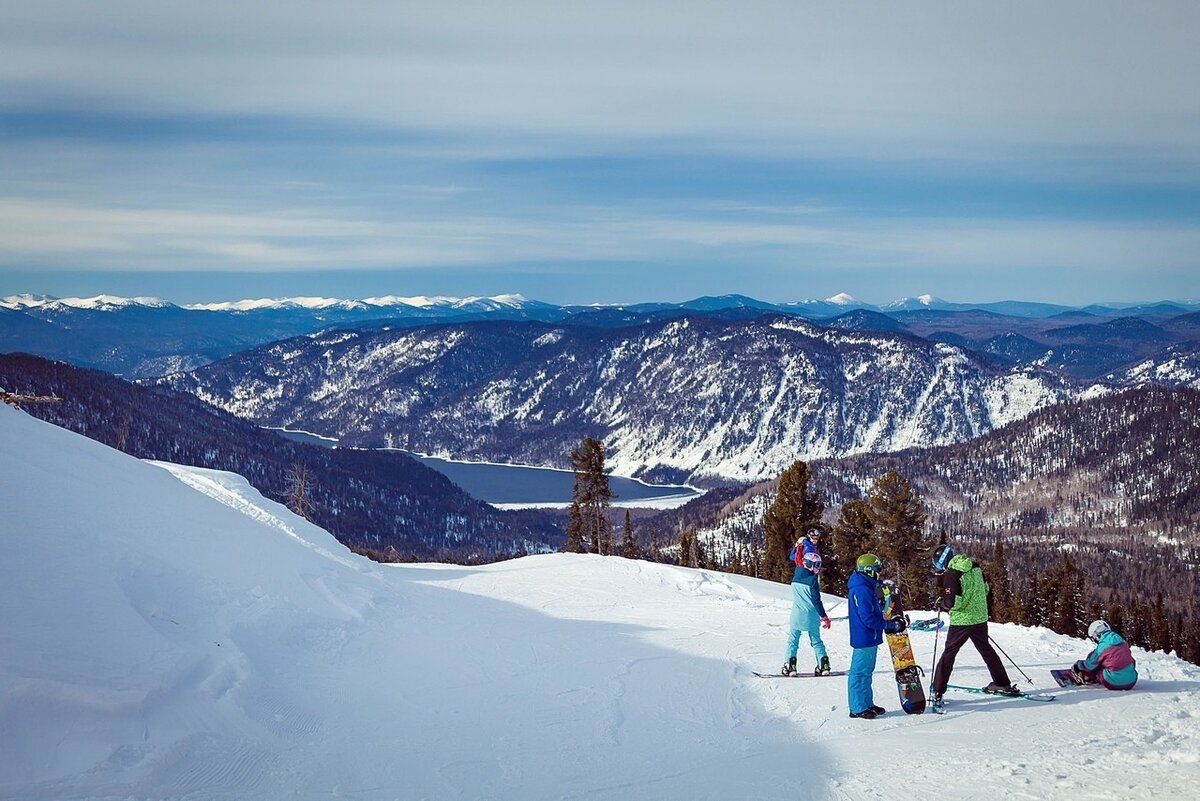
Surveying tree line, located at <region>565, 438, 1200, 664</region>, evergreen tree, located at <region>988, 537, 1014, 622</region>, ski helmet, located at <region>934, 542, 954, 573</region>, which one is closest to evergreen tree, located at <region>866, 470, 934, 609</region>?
tree line, located at <region>565, 438, 1200, 664</region>

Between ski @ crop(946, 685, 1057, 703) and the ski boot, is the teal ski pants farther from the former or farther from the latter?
the ski boot

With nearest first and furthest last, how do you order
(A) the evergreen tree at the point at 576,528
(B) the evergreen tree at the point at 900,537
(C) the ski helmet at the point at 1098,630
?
(C) the ski helmet at the point at 1098,630, (B) the evergreen tree at the point at 900,537, (A) the evergreen tree at the point at 576,528

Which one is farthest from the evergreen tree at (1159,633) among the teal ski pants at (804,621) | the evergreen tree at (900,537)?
the teal ski pants at (804,621)

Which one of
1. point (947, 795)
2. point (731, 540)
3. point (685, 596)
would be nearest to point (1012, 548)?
point (731, 540)

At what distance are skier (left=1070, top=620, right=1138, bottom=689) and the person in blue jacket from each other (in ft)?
9.59

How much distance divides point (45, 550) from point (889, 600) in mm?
10587

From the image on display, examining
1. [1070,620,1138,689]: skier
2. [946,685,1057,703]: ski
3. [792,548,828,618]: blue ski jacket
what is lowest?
[946,685,1057,703]: ski

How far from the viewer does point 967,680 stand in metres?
10.8

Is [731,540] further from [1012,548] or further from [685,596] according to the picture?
[685,596]

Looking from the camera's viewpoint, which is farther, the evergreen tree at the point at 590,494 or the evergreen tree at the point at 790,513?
the evergreen tree at the point at 590,494

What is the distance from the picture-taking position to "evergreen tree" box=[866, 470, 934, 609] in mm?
39031

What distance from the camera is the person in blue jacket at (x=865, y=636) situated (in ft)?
30.9

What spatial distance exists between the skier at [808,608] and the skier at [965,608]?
1.75 meters

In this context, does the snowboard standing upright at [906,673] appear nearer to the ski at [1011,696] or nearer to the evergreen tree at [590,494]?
the ski at [1011,696]
